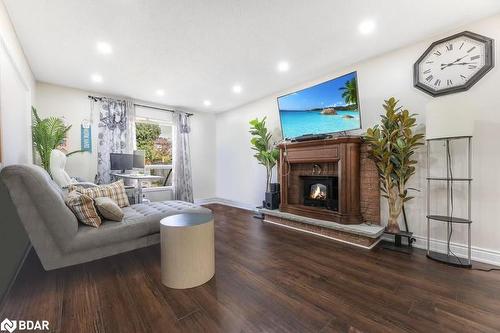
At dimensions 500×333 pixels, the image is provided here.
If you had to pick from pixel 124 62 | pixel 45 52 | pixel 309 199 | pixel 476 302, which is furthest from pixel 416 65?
pixel 45 52

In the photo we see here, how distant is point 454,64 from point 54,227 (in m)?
4.19

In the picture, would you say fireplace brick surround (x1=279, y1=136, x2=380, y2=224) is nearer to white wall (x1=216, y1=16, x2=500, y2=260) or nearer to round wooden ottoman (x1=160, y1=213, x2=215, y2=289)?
white wall (x1=216, y1=16, x2=500, y2=260)

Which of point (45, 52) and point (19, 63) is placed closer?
point (19, 63)

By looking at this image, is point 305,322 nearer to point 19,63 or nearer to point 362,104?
point 362,104

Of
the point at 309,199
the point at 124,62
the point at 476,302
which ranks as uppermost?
the point at 124,62

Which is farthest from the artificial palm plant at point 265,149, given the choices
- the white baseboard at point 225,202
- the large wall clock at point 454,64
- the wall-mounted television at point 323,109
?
the large wall clock at point 454,64

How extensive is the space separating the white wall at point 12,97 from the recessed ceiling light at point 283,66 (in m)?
2.87

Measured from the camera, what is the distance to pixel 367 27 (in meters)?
2.19

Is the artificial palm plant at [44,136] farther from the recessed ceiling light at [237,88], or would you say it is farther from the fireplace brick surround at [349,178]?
the fireplace brick surround at [349,178]

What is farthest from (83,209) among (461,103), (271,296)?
(461,103)

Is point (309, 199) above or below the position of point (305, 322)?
above

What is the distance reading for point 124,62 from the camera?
9.34 ft

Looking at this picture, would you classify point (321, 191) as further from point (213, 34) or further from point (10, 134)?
point (10, 134)

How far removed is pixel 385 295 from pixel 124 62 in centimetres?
389
